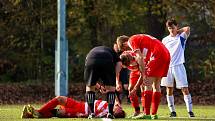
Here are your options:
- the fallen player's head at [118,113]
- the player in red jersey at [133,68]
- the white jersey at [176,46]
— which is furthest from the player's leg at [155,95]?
the white jersey at [176,46]

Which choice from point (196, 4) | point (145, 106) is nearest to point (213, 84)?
point (196, 4)

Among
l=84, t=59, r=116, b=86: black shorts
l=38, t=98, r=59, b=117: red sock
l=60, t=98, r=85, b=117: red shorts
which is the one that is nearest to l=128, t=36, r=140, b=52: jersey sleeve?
l=84, t=59, r=116, b=86: black shorts

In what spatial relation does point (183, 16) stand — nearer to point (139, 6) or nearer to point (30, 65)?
point (139, 6)

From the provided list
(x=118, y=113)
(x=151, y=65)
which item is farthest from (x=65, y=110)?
(x=151, y=65)

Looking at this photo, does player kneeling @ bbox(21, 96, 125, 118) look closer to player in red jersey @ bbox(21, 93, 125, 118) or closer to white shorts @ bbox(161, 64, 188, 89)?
player in red jersey @ bbox(21, 93, 125, 118)

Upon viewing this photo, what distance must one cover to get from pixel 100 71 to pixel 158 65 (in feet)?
4.29

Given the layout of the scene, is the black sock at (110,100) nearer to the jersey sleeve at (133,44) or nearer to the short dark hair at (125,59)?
the short dark hair at (125,59)

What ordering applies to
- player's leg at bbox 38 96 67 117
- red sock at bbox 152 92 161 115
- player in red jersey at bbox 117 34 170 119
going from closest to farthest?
1. player in red jersey at bbox 117 34 170 119
2. player's leg at bbox 38 96 67 117
3. red sock at bbox 152 92 161 115

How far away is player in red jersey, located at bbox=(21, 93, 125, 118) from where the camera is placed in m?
17.9

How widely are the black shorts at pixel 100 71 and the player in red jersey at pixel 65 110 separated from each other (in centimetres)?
66

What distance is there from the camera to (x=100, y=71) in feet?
57.6

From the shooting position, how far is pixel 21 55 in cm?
4075

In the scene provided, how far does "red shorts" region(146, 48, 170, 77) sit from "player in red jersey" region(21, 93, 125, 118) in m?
1.12

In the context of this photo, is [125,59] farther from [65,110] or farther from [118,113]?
[65,110]
